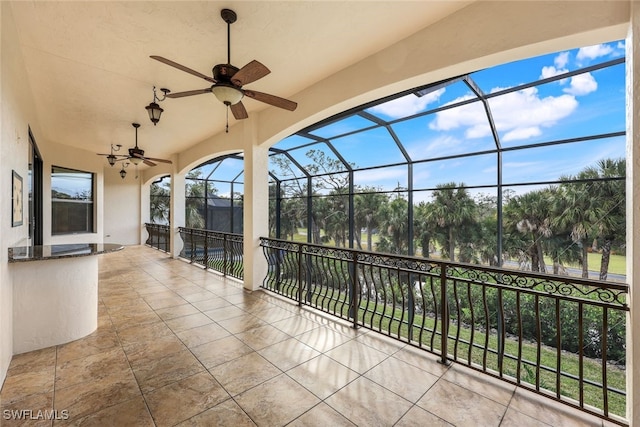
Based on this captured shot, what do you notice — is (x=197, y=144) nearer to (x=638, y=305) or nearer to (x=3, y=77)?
(x=3, y=77)

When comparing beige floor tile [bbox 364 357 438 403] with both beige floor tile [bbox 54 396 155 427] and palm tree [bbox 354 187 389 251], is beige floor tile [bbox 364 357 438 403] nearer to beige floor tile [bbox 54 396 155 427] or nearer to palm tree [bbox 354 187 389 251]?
beige floor tile [bbox 54 396 155 427]

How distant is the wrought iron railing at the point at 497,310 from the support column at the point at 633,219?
0.11 m

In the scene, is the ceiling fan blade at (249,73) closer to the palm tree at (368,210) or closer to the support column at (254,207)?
the support column at (254,207)

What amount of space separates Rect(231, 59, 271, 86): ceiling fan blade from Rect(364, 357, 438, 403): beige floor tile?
2729 mm

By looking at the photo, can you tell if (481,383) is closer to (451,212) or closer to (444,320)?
(444,320)

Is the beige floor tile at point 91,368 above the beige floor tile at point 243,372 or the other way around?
above

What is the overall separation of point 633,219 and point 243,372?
9.94 ft

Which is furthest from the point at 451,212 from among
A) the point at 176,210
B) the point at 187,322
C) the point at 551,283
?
the point at 176,210

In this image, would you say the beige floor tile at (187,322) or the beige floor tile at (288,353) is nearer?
the beige floor tile at (288,353)

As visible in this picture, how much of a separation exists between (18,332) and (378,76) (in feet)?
14.6

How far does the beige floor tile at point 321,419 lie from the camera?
176 cm

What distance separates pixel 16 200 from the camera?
2729 millimetres

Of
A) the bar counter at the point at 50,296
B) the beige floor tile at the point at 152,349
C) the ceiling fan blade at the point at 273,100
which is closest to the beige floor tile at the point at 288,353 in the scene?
the beige floor tile at the point at 152,349

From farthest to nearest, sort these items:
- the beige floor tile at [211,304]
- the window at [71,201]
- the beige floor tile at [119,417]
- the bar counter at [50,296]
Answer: the window at [71,201] < the beige floor tile at [211,304] < the bar counter at [50,296] < the beige floor tile at [119,417]
